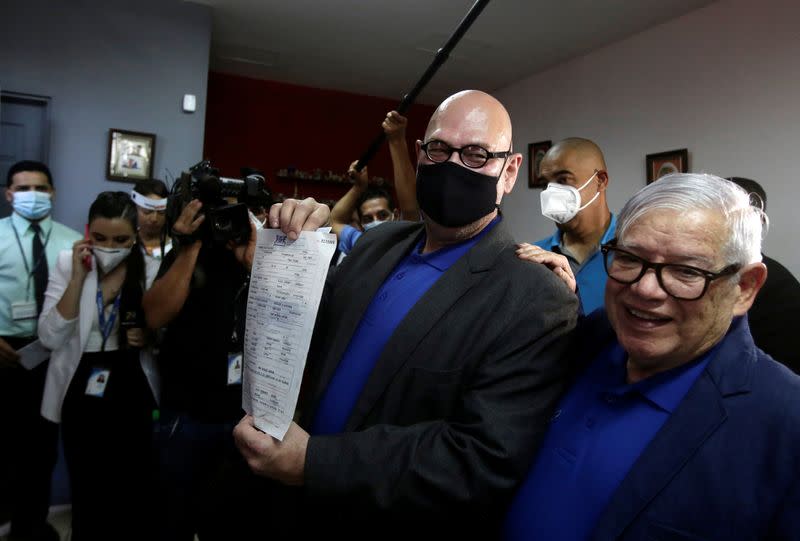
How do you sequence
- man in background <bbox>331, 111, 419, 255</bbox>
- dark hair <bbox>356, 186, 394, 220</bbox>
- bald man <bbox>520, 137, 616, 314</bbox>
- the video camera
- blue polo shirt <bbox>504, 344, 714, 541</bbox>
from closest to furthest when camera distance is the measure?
blue polo shirt <bbox>504, 344, 714, 541</bbox>
the video camera
man in background <bbox>331, 111, 419, 255</bbox>
bald man <bbox>520, 137, 616, 314</bbox>
dark hair <bbox>356, 186, 394, 220</bbox>

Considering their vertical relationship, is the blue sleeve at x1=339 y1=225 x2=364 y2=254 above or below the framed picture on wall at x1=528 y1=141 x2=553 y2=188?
below

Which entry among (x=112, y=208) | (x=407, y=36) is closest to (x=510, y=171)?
(x=112, y=208)

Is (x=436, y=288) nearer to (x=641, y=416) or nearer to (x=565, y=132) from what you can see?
(x=641, y=416)

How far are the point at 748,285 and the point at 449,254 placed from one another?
0.56 metres

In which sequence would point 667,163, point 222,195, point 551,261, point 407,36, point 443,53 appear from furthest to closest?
point 407,36 → point 667,163 → point 443,53 → point 222,195 → point 551,261

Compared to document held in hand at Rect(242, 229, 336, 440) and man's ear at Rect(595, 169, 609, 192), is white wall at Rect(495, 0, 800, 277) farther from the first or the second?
document held in hand at Rect(242, 229, 336, 440)

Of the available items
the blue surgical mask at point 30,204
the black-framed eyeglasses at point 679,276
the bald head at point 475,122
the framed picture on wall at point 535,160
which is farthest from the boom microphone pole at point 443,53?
the framed picture on wall at point 535,160

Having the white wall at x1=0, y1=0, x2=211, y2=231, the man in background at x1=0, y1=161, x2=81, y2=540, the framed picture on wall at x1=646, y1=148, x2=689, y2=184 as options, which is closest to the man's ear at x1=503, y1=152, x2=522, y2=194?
the man in background at x1=0, y1=161, x2=81, y2=540

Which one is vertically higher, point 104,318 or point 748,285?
point 748,285

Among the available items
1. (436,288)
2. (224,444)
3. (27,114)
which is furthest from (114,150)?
(436,288)

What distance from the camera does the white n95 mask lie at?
2.41 meters

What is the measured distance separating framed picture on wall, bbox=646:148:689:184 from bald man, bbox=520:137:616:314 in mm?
1595

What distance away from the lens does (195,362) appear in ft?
5.90

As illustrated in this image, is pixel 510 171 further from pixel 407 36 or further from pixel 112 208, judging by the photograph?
pixel 407 36
